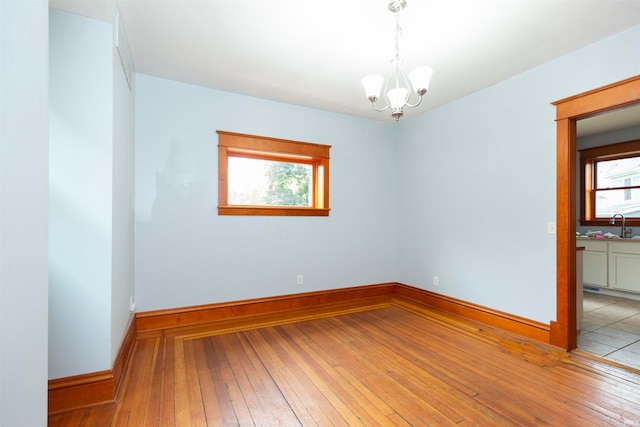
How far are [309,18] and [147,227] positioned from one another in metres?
2.53

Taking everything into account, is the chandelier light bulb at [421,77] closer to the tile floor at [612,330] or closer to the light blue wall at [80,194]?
the light blue wall at [80,194]

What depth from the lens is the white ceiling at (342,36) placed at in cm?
208

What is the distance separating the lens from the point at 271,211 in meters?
3.74

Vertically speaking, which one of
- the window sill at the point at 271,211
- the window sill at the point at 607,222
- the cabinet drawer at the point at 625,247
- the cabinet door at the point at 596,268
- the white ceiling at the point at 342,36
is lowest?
the cabinet door at the point at 596,268

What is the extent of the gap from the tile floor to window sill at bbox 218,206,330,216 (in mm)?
3054

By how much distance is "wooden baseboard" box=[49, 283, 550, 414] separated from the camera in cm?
187

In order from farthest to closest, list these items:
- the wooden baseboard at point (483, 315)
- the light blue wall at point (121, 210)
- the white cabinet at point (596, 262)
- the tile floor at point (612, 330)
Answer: the white cabinet at point (596, 262)
the wooden baseboard at point (483, 315)
the tile floor at point (612, 330)
the light blue wall at point (121, 210)

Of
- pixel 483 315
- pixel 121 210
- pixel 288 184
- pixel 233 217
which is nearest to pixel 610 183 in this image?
pixel 483 315

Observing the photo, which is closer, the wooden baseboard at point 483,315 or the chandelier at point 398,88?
the chandelier at point 398,88

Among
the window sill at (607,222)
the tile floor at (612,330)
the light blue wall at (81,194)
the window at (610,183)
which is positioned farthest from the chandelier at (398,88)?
the window sill at (607,222)

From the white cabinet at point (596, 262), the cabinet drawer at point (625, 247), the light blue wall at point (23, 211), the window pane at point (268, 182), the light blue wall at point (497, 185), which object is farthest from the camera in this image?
the white cabinet at point (596, 262)

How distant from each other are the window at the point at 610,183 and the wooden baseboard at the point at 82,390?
717 cm

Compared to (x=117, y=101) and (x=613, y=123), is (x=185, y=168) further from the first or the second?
(x=613, y=123)

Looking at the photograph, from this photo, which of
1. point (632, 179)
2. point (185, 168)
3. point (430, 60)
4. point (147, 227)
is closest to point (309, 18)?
point (430, 60)
